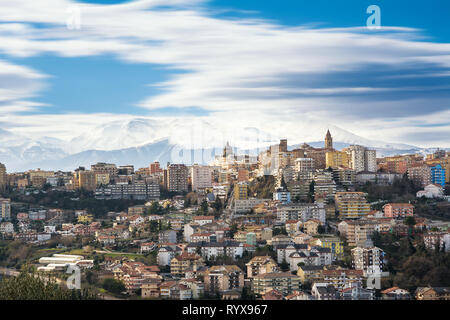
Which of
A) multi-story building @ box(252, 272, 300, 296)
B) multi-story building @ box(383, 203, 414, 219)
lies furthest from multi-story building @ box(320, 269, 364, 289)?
multi-story building @ box(383, 203, 414, 219)

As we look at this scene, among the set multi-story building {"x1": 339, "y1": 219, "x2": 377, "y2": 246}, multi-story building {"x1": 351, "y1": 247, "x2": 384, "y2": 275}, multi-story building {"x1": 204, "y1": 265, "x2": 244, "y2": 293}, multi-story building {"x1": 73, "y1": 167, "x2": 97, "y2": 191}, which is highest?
multi-story building {"x1": 73, "y1": 167, "x2": 97, "y2": 191}

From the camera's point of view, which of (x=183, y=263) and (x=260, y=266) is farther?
(x=183, y=263)

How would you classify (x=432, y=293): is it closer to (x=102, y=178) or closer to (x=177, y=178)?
(x=177, y=178)

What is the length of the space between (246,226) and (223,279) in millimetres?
4530

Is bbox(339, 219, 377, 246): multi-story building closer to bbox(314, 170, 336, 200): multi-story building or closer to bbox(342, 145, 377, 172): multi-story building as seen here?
bbox(314, 170, 336, 200): multi-story building

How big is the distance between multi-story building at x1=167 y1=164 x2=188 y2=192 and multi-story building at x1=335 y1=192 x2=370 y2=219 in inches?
277

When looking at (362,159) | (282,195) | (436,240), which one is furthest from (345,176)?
(436,240)

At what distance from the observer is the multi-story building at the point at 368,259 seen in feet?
43.1

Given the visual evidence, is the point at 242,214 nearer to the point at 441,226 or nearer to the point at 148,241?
the point at 148,241

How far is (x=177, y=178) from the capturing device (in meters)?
23.7

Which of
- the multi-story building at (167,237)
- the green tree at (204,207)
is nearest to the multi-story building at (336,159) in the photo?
the green tree at (204,207)

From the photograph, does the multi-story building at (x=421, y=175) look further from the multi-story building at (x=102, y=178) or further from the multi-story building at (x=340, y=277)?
the multi-story building at (x=102, y=178)

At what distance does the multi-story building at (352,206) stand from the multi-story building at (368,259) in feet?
11.6

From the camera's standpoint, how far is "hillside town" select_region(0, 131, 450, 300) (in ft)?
40.9
